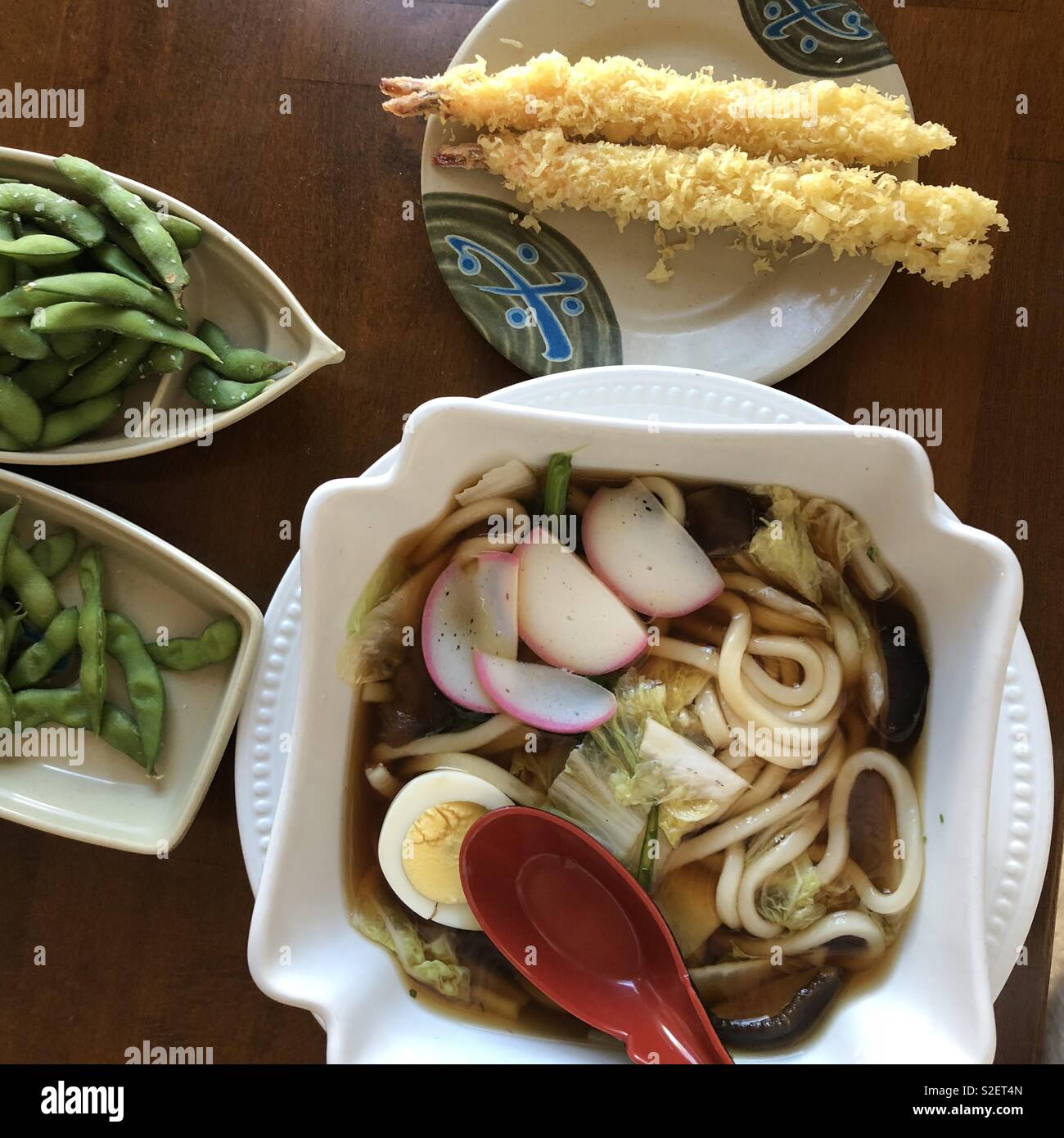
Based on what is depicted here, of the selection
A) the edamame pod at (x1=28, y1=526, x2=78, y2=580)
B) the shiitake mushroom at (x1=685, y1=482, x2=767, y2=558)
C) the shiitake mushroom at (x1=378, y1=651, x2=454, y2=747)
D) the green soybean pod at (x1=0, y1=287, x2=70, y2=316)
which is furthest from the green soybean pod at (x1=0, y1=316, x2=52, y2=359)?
the shiitake mushroom at (x1=685, y1=482, x2=767, y2=558)

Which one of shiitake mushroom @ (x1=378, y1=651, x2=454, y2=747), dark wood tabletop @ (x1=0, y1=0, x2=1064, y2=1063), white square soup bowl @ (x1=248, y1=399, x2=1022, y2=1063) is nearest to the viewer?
white square soup bowl @ (x1=248, y1=399, x2=1022, y2=1063)

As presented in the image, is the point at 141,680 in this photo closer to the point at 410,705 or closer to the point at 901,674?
the point at 410,705

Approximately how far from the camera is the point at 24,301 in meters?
1.08

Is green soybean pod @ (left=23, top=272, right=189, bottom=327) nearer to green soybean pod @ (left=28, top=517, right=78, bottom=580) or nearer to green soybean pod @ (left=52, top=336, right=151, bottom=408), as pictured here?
green soybean pod @ (left=52, top=336, right=151, bottom=408)

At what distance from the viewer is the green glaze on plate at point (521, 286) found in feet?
3.79

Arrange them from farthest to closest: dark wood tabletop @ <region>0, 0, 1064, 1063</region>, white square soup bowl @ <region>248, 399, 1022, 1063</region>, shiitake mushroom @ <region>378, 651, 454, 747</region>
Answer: dark wood tabletop @ <region>0, 0, 1064, 1063</region>
shiitake mushroom @ <region>378, 651, 454, 747</region>
white square soup bowl @ <region>248, 399, 1022, 1063</region>

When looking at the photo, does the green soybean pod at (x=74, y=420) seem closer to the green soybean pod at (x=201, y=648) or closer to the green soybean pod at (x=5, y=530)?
the green soybean pod at (x=5, y=530)

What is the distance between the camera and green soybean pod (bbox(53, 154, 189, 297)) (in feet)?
3.61

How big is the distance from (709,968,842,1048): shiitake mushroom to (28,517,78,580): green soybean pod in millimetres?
997

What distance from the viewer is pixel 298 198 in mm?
1227

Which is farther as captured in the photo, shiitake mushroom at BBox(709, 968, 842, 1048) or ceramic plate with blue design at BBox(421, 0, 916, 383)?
ceramic plate with blue design at BBox(421, 0, 916, 383)

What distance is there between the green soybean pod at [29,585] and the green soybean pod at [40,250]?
13.9 inches

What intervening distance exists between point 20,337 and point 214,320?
9.1 inches
